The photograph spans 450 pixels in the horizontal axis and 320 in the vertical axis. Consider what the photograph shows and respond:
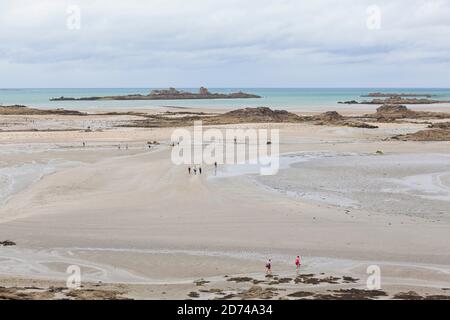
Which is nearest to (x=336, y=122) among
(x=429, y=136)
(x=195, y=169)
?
(x=429, y=136)

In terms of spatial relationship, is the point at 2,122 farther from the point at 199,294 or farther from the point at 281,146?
the point at 199,294

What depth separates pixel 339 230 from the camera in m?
20.4

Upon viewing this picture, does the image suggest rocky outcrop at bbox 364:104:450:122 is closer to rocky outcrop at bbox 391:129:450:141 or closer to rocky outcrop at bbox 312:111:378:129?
rocky outcrop at bbox 312:111:378:129

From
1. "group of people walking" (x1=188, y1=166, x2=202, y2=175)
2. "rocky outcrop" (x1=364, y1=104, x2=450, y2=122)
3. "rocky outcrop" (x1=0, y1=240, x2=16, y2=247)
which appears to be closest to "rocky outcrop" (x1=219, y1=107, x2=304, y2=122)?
"rocky outcrop" (x1=364, y1=104, x2=450, y2=122)

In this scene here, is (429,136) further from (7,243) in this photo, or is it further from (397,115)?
(7,243)

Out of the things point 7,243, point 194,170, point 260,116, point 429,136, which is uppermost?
point 260,116

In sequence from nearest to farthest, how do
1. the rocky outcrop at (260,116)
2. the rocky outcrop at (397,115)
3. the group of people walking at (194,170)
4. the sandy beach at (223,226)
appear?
1. the sandy beach at (223,226)
2. the group of people walking at (194,170)
3. the rocky outcrop at (260,116)
4. the rocky outcrop at (397,115)

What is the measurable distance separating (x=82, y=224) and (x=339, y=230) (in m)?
9.45

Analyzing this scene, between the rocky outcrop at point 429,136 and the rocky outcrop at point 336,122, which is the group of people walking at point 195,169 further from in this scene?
the rocky outcrop at point 336,122

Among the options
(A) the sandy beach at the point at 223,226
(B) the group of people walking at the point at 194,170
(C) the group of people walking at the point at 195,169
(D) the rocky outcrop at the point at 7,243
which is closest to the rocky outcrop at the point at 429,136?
(A) the sandy beach at the point at 223,226

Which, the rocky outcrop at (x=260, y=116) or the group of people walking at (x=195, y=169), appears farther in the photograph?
the rocky outcrop at (x=260, y=116)

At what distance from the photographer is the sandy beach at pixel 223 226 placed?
15.1 meters

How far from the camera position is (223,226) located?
2109cm
